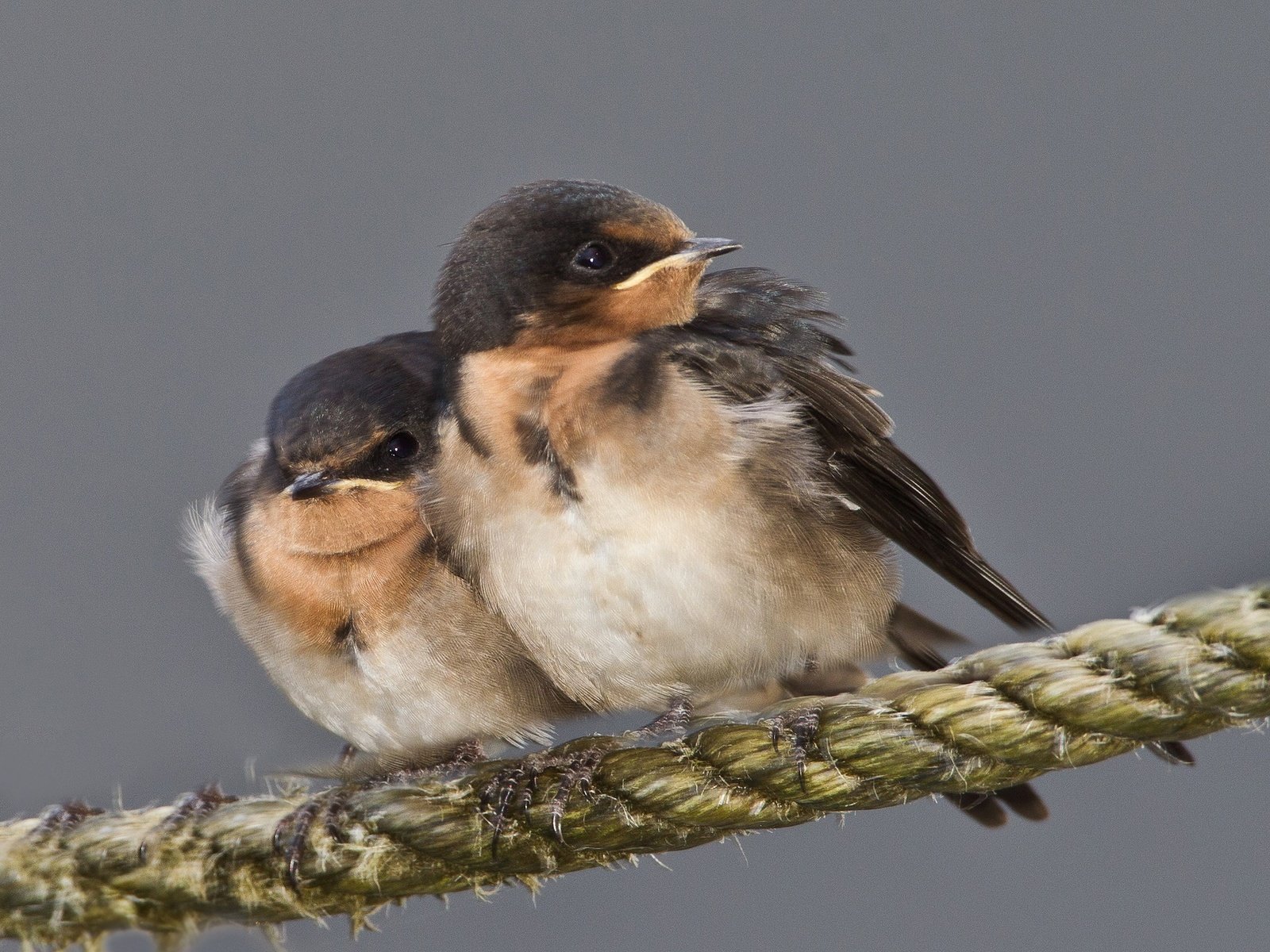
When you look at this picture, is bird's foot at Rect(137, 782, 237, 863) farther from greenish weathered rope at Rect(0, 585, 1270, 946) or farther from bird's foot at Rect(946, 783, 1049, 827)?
bird's foot at Rect(946, 783, 1049, 827)

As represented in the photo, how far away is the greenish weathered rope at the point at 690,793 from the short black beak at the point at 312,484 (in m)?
0.78

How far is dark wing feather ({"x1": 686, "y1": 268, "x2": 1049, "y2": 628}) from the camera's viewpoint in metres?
3.69

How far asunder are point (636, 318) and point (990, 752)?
4.65 feet

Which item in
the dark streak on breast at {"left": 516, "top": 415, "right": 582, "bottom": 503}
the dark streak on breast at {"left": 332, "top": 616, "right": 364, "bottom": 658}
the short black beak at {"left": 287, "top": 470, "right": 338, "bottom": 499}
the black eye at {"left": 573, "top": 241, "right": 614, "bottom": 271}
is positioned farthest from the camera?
the dark streak on breast at {"left": 332, "top": 616, "right": 364, "bottom": 658}

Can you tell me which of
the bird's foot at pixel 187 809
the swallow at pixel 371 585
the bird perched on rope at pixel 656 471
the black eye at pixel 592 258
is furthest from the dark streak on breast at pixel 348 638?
the black eye at pixel 592 258

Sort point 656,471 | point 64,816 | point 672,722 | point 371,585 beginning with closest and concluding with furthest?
point 64,816, point 656,471, point 672,722, point 371,585

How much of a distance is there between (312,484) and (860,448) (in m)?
1.28

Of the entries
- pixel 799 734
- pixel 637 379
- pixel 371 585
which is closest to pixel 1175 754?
pixel 799 734

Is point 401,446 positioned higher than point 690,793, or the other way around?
point 401,446

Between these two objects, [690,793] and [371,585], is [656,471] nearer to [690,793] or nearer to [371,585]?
[690,793]

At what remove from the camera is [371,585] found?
377cm

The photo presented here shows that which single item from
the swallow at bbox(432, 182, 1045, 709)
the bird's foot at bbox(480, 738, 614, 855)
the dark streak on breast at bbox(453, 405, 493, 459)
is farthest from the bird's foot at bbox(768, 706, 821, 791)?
the dark streak on breast at bbox(453, 405, 493, 459)

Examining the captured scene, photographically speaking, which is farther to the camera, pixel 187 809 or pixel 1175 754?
pixel 187 809

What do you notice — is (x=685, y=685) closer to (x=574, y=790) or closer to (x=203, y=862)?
(x=574, y=790)
